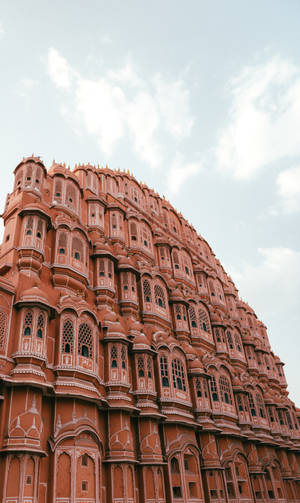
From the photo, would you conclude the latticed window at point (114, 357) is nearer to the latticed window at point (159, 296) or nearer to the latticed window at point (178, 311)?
the latticed window at point (159, 296)

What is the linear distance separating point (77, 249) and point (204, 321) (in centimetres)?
1535

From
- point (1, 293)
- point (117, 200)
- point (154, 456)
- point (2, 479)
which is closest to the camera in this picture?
point (2, 479)

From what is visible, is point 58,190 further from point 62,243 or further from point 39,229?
point 39,229

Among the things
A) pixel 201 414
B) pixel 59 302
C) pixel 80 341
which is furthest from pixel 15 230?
pixel 201 414

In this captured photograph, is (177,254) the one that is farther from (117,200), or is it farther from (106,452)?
(106,452)

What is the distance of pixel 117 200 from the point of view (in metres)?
38.4

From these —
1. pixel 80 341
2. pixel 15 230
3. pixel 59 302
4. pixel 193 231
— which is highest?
pixel 193 231

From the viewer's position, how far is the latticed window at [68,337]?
21572mm

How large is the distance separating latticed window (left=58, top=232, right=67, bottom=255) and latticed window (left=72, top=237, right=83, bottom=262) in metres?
0.68

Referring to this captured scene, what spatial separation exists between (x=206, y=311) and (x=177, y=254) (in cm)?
629

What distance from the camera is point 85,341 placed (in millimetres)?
22688

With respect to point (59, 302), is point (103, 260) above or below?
above

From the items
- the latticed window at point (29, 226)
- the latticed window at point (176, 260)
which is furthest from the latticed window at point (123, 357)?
the latticed window at point (176, 260)

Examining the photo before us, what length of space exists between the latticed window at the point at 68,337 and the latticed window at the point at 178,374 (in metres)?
8.86
